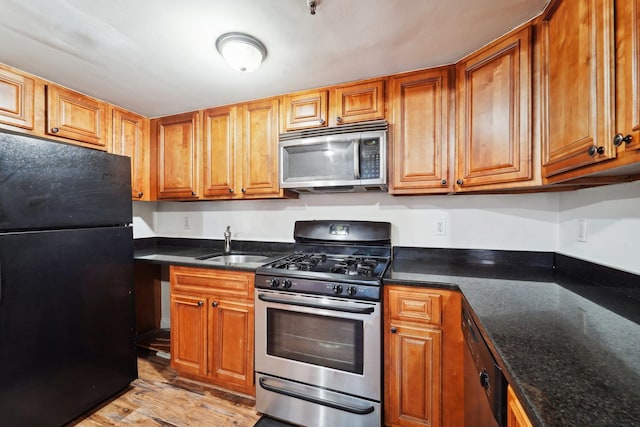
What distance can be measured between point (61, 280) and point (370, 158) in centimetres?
205

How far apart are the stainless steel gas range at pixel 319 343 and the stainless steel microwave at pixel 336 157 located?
1.91 ft

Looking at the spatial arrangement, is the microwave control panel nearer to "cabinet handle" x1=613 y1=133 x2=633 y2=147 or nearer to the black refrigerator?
"cabinet handle" x1=613 y1=133 x2=633 y2=147

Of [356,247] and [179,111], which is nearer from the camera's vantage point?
[356,247]

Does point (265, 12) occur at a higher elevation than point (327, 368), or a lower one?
higher

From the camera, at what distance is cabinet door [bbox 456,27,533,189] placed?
133cm

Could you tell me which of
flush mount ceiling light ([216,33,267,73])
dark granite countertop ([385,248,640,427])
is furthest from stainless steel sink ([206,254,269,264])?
flush mount ceiling light ([216,33,267,73])

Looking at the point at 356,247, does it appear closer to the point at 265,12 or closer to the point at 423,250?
the point at 423,250

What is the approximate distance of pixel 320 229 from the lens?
2.18 meters

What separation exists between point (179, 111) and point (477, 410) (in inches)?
113

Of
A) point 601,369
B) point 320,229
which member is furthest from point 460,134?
point 601,369

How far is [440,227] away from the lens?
196 cm

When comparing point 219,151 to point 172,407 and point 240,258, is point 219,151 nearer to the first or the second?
point 240,258

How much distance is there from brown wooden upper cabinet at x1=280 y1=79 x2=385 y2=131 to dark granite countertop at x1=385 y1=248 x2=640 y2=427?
111 centimetres

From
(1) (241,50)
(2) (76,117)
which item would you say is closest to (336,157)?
(1) (241,50)
